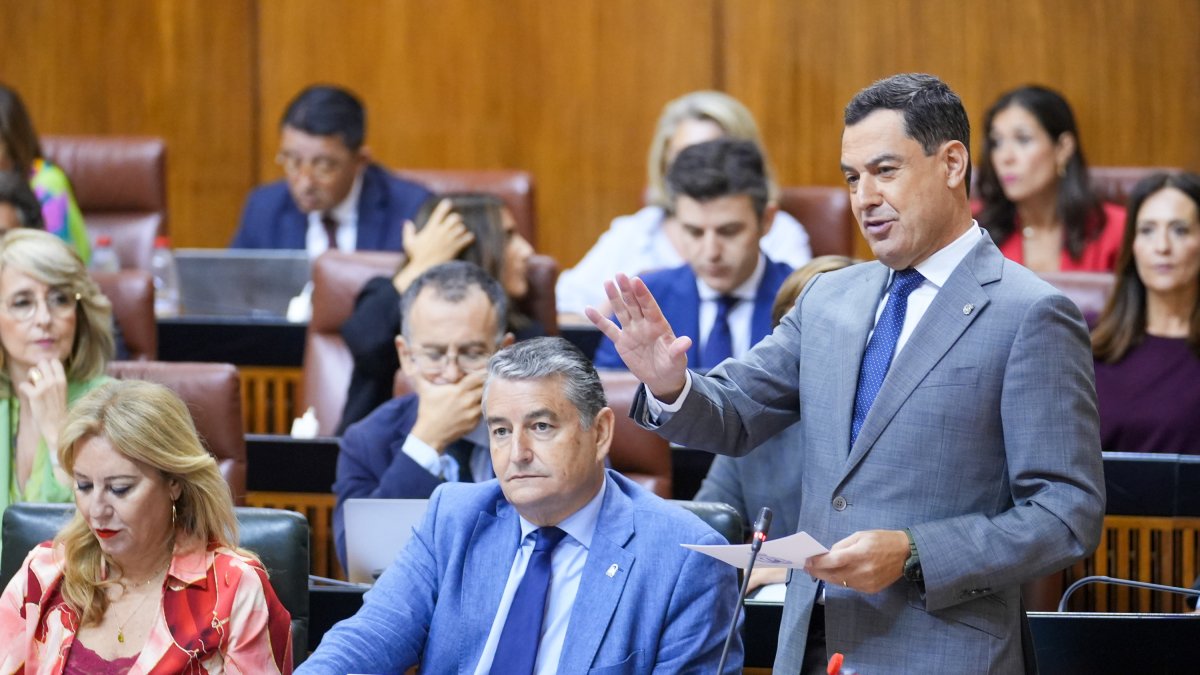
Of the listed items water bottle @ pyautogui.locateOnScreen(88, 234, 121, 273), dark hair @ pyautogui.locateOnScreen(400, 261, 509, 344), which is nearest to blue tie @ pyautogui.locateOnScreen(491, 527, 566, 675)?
dark hair @ pyautogui.locateOnScreen(400, 261, 509, 344)

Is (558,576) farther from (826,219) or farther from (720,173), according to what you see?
Result: (826,219)

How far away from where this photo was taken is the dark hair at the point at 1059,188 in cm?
460

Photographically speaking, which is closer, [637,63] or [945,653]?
[945,653]

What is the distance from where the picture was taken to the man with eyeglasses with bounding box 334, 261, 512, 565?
294 cm

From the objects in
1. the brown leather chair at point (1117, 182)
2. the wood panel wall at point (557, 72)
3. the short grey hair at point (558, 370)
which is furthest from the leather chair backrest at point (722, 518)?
the wood panel wall at point (557, 72)

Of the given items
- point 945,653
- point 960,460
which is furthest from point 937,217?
point 945,653

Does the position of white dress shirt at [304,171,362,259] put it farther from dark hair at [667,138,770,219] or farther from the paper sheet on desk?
the paper sheet on desk

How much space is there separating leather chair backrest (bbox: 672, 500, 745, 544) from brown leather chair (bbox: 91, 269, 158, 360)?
6.15ft

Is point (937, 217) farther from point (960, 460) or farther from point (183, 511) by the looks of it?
point (183, 511)

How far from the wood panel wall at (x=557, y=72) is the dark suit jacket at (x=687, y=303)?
2047 mm

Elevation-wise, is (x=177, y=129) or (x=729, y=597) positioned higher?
(x=177, y=129)

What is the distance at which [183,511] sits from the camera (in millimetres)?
2264

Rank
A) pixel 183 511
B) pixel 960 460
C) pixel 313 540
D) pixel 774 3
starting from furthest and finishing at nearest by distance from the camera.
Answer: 1. pixel 774 3
2. pixel 313 540
3. pixel 183 511
4. pixel 960 460

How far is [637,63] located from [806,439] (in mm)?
4135
